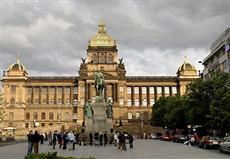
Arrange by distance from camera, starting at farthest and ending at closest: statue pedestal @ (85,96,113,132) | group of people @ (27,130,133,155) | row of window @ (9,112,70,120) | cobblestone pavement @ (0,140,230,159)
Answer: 1. row of window @ (9,112,70,120)
2. statue pedestal @ (85,96,113,132)
3. group of people @ (27,130,133,155)
4. cobblestone pavement @ (0,140,230,159)

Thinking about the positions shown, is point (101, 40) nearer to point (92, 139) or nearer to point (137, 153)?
point (92, 139)

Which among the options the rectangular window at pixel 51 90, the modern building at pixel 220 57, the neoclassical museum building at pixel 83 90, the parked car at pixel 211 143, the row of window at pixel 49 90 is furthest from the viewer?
the rectangular window at pixel 51 90

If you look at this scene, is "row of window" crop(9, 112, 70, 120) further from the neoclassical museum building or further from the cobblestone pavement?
the cobblestone pavement

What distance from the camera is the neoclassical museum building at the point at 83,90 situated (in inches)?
6599

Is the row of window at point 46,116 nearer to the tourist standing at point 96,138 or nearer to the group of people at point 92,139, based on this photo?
the group of people at point 92,139

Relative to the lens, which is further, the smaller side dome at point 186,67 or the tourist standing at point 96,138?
the smaller side dome at point 186,67

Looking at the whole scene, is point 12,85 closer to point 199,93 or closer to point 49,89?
point 49,89

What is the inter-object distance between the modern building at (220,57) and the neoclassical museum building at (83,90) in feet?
152

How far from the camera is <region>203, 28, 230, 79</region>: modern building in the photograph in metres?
99.6

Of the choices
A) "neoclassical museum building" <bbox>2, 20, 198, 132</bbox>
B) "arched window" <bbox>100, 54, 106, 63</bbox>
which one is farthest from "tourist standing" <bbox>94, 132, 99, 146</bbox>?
"arched window" <bbox>100, 54, 106, 63</bbox>

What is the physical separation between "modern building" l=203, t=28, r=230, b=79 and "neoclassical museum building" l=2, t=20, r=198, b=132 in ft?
152

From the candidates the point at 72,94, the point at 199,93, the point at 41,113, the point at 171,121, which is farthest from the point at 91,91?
the point at 199,93

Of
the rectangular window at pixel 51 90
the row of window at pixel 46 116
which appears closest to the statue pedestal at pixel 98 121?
the row of window at pixel 46 116

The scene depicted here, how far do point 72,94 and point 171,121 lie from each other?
73330 mm
